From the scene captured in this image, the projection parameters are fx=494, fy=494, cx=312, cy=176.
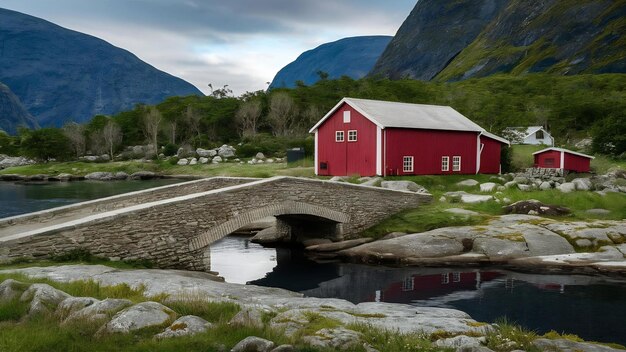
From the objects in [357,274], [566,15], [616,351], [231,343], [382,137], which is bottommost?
[357,274]

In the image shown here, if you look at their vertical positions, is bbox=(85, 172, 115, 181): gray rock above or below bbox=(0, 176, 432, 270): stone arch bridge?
below

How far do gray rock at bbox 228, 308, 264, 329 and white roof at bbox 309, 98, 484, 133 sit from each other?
27100 mm

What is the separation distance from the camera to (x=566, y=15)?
157375 mm

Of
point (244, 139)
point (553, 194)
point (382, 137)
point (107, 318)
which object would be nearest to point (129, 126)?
point (244, 139)

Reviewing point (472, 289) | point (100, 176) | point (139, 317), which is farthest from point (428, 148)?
point (100, 176)

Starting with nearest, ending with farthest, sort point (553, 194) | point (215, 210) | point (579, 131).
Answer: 1. point (215, 210)
2. point (553, 194)
3. point (579, 131)

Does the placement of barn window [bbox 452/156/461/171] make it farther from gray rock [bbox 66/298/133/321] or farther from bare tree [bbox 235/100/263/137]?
bare tree [bbox 235/100/263/137]

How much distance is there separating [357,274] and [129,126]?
97.8m

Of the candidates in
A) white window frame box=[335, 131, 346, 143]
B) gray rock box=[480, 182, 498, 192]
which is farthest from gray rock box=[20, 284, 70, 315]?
white window frame box=[335, 131, 346, 143]

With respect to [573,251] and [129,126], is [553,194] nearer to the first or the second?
[573,251]

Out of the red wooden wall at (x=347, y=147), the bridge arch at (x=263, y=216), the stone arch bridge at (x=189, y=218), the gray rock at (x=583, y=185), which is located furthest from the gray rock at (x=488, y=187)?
the bridge arch at (x=263, y=216)

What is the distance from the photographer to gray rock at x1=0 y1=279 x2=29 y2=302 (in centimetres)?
896

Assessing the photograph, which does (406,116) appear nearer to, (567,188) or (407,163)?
(407,163)

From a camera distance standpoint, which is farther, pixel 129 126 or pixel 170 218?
pixel 129 126
